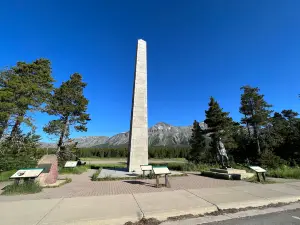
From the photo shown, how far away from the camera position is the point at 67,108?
2359 cm

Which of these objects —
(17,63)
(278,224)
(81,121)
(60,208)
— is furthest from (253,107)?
(17,63)

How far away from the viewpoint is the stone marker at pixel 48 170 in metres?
8.19

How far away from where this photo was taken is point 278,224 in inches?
147

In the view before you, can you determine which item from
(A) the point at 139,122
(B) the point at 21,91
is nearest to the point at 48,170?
(A) the point at 139,122

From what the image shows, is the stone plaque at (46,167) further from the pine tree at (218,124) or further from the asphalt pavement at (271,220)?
the pine tree at (218,124)

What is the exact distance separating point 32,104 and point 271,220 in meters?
20.1

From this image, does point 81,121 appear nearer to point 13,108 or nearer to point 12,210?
point 13,108

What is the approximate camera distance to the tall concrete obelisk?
15641mm

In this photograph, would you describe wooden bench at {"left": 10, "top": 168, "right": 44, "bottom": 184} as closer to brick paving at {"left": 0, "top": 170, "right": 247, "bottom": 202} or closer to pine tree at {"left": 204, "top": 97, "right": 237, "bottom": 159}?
brick paving at {"left": 0, "top": 170, "right": 247, "bottom": 202}

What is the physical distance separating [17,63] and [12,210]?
2086 cm

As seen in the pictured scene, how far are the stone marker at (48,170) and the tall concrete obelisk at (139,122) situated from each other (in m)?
7.06

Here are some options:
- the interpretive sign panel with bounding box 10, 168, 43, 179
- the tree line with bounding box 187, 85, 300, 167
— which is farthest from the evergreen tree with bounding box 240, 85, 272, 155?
the interpretive sign panel with bounding box 10, 168, 43, 179

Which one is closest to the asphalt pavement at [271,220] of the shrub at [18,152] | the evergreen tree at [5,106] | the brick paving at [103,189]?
the brick paving at [103,189]

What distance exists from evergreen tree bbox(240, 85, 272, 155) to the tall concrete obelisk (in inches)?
782
